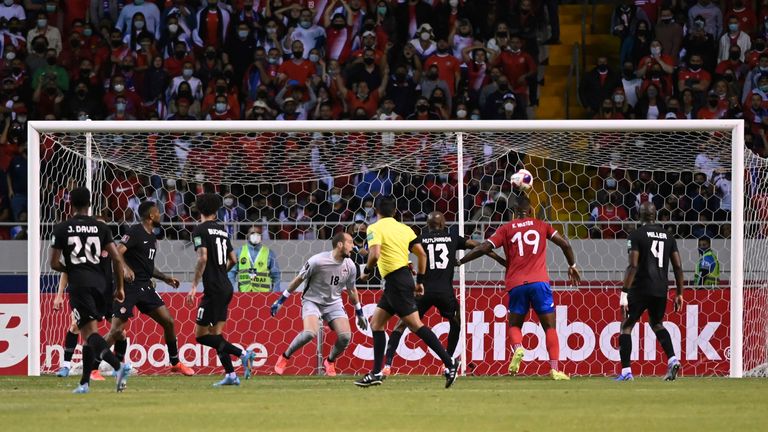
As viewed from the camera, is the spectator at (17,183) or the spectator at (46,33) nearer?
the spectator at (17,183)

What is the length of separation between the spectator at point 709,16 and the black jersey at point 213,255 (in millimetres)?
12360

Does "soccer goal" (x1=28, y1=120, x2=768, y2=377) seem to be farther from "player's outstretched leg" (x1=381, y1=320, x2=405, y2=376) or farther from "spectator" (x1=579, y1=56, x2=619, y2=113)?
"spectator" (x1=579, y1=56, x2=619, y2=113)

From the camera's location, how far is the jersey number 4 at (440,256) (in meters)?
16.8

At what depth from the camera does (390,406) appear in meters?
11.6

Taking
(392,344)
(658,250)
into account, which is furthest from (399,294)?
(658,250)

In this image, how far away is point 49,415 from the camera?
426 inches

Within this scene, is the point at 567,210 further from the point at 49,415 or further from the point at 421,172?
the point at 49,415

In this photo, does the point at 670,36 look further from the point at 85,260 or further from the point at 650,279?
the point at 85,260

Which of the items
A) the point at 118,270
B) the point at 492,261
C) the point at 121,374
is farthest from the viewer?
the point at 492,261

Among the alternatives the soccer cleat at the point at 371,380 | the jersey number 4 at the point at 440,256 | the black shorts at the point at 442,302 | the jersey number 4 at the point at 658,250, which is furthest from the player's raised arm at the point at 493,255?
the soccer cleat at the point at 371,380

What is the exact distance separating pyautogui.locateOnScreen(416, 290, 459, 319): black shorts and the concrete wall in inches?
74.3

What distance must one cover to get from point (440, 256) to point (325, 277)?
4.53ft

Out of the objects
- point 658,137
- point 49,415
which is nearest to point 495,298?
point 658,137

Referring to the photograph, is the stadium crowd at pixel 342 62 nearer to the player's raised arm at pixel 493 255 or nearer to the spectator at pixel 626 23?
the spectator at pixel 626 23
